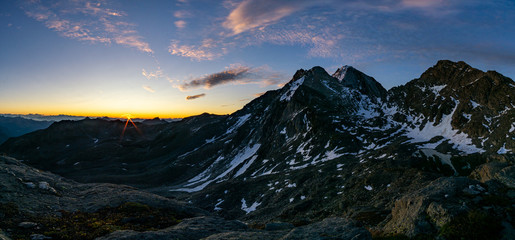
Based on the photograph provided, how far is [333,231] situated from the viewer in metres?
14.1

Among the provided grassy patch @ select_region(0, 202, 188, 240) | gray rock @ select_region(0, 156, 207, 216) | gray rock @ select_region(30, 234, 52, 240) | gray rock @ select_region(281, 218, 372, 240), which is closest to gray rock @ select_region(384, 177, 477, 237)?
gray rock @ select_region(281, 218, 372, 240)

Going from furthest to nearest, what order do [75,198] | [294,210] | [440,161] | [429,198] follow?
[440,161] < [294,210] < [75,198] < [429,198]

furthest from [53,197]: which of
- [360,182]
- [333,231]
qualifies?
[360,182]

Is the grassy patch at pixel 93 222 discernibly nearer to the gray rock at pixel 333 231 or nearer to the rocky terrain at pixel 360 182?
the rocky terrain at pixel 360 182

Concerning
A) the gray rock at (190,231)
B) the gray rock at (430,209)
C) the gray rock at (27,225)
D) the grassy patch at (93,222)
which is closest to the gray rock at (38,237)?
the grassy patch at (93,222)

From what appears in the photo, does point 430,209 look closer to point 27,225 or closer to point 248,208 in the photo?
point 27,225

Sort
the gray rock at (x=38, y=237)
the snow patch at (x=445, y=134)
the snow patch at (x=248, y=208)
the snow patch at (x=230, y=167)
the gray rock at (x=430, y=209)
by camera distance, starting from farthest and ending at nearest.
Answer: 1. the snow patch at (x=230, y=167)
2. the snow patch at (x=445, y=134)
3. the snow patch at (x=248, y=208)
4. the gray rock at (x=38, y=237)
5. the gray rock at (x=430, y=209)

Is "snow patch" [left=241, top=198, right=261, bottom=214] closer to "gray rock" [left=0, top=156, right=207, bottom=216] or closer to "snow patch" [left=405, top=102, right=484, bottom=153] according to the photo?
"gray rock" [left=0, top=156, right=207, bottom=216]

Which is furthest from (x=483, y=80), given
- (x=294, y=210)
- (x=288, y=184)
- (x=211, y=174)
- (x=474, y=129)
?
(x=211, y=174)

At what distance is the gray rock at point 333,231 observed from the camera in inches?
517

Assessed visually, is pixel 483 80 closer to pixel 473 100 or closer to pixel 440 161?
pixel 473 100

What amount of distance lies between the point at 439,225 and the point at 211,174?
578 ft

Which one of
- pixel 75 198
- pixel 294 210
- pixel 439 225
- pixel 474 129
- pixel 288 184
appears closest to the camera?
pixel 439 225

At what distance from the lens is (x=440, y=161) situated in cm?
8644
